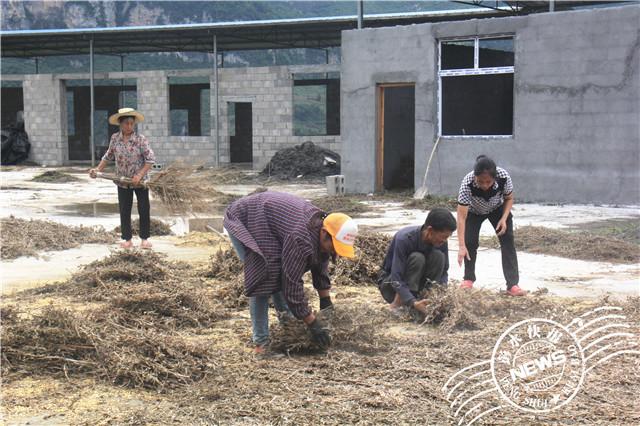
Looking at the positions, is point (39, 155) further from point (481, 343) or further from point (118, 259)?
point (481, 343)

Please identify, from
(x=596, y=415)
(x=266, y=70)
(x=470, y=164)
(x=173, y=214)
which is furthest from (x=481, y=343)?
(x=266, y=70)

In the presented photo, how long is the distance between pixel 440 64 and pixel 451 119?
44.7 inches

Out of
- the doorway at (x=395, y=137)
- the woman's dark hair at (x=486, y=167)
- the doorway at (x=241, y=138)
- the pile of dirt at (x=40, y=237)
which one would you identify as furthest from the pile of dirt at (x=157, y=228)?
the doorway at (x=241, y=138)

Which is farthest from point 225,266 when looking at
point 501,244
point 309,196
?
point 309,196

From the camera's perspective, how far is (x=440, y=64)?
15.0 meters

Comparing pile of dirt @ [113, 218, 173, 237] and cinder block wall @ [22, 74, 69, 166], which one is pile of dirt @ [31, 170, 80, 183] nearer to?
cinder block wall @ [22, 74, 69, 166]

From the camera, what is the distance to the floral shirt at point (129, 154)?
8477mm

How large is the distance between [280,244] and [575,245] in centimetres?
522

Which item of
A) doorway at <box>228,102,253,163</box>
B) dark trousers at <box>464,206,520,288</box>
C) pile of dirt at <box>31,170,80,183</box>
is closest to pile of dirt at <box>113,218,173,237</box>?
dark trousers at <box>464,206,520,288</box>

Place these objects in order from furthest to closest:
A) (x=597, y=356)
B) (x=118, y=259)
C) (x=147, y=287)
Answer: (x=118, y=259) < (x=147, y=287) < (x=597, y=356)

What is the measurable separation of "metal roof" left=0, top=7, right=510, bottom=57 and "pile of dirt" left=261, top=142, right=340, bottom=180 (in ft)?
12.4

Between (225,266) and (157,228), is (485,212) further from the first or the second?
(157,228)

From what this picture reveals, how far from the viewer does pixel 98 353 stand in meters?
4.15

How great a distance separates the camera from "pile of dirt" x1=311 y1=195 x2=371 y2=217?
12.5 meters
